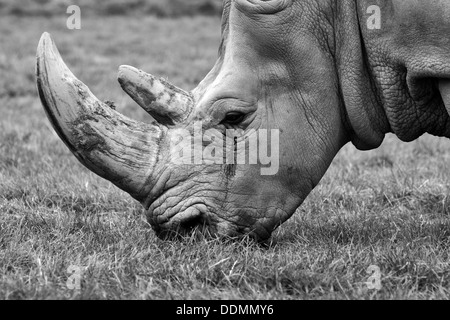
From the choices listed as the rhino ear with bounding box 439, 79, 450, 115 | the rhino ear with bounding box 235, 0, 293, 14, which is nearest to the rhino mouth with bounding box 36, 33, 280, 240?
the rhino ear with bounding box 235, 0, 293, 14

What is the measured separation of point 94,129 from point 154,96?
0.38 metres

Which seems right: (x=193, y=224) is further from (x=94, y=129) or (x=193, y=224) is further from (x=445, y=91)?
(x=445, y=91)

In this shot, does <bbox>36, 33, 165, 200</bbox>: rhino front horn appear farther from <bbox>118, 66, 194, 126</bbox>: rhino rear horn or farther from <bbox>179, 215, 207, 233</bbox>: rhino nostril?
<bbox>179, 215, 207, 233</bbox>: rhino nostril

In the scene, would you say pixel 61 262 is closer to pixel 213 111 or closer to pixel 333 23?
pixel 213 111

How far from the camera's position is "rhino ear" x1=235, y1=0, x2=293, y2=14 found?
183 inches

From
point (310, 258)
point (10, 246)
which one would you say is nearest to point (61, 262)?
point (10, 246)

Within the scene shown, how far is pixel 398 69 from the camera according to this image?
4.64 m

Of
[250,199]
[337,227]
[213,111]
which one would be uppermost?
[213,111]

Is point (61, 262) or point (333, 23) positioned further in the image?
point (333, 23)

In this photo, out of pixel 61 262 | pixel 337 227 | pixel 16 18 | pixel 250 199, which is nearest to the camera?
pixel 61 262

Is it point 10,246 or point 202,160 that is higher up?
point 202,160
